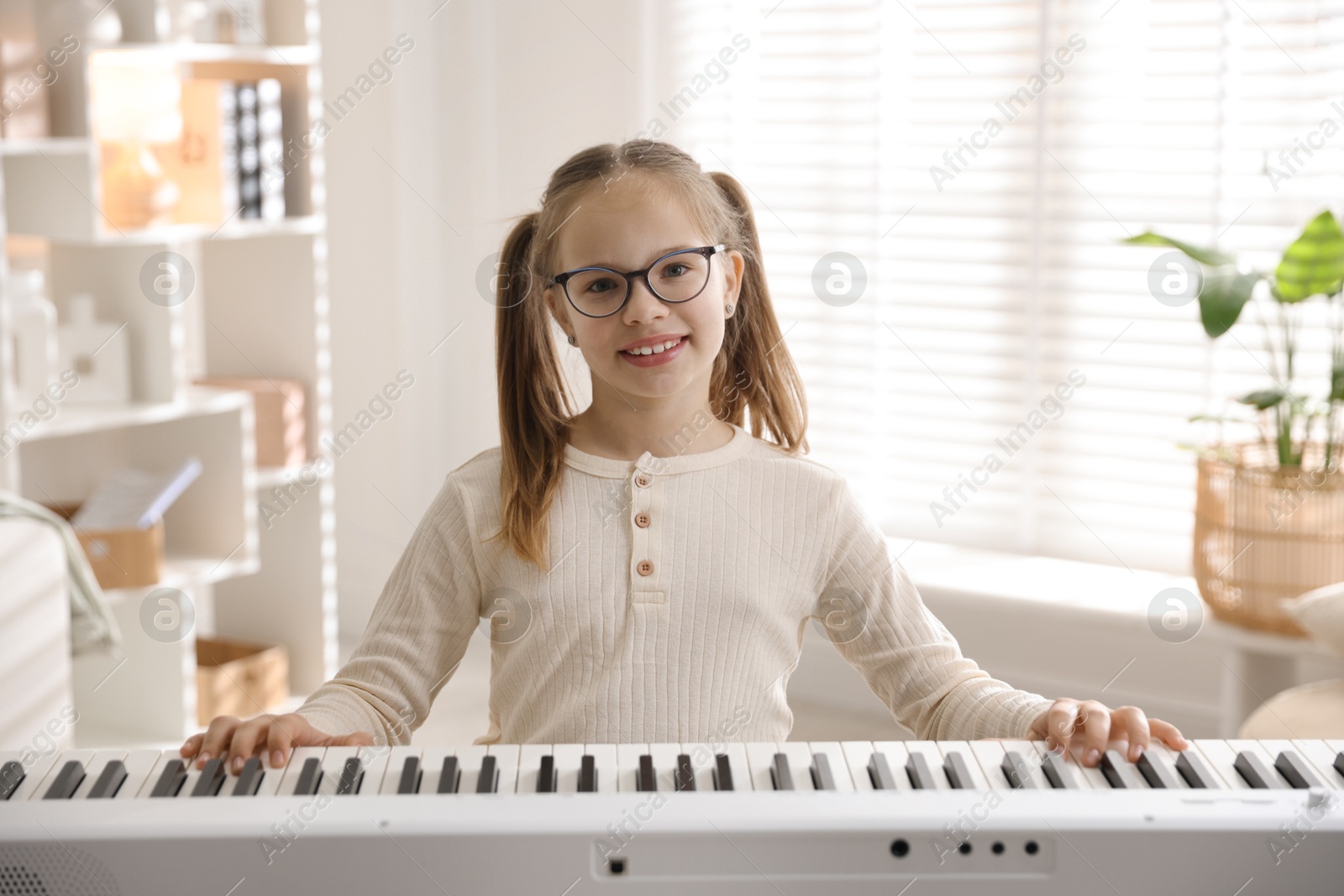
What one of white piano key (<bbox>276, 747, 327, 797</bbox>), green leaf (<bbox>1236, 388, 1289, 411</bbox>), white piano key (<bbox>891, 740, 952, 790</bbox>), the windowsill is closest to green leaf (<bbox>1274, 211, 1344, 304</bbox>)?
green leaf (<bbox>1236, 388, 1289, 411</bbox>)

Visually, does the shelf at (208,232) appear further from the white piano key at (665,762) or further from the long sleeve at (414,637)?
the white piano key at (665,762)

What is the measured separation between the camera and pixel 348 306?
130 inches

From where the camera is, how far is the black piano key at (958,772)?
63 cm

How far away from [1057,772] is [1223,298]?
1.54m

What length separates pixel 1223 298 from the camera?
1.98 m

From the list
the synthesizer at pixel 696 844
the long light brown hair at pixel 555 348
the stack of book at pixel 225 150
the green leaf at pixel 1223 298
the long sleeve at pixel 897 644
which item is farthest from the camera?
the stack of book at pixel 225 150

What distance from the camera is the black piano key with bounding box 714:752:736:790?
0.62m

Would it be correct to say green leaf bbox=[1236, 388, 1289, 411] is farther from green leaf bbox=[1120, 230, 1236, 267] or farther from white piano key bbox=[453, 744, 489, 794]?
white piano key bbox=[453, 744, 489, 794]

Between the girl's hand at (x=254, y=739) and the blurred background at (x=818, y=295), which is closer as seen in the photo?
the girl's hand at (x=254, y=739)

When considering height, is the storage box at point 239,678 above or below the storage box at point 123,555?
below

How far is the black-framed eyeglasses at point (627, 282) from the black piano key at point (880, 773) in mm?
501

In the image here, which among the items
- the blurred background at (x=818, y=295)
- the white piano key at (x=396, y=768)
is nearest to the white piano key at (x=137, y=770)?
the white piano key at (x=396, y=768)

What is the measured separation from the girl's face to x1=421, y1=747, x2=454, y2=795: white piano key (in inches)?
17.5

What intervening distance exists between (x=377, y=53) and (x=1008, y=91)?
1526mm
